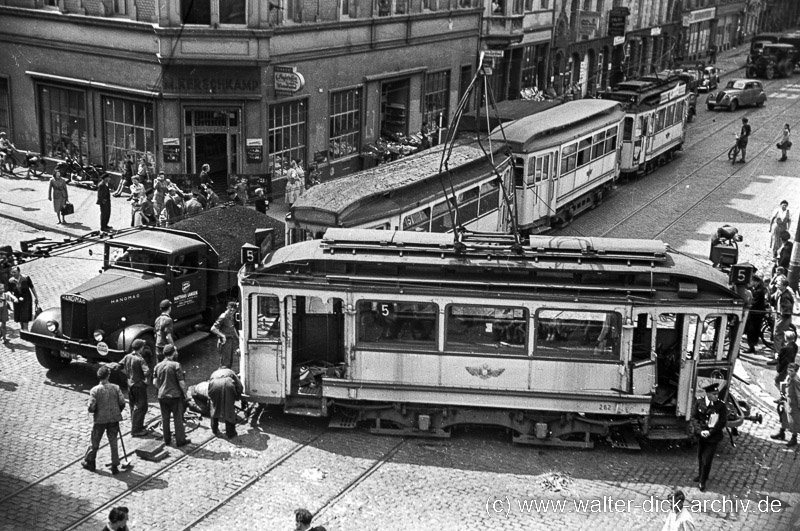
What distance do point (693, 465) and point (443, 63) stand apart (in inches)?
1151

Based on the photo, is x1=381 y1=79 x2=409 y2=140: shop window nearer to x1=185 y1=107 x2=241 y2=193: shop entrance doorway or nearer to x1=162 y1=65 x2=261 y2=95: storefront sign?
x1=185 y1=107 x2=241 y2=193: shop entrance doorway

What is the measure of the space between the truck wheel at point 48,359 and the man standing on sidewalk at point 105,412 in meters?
3.95

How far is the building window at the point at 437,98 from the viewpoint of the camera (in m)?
42.1

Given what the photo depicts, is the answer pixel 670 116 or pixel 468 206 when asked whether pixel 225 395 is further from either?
pixel 670 116

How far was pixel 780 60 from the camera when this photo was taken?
69.2 meters

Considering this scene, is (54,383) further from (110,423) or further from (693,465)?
(693,465)

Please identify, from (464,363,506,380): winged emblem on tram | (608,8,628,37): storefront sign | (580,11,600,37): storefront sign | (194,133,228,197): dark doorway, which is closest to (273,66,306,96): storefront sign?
(194,133,228,197): dark doorway

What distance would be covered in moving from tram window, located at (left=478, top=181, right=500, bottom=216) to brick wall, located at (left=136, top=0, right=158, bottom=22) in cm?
1213

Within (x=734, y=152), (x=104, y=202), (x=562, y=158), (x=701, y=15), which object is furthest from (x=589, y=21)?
(x=104, y=202)

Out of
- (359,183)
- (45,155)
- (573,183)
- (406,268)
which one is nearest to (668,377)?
(406,268)

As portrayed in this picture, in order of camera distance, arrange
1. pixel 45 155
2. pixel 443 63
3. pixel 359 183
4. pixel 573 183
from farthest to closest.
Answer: pixel 443 63 → pixel 45 155 → pixel 573 183 → pixel 359 183

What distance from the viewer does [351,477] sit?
15.2m

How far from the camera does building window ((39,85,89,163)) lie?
33.8 meters

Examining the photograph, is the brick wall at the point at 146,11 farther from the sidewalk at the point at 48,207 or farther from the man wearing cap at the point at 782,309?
the man wearing cap at the point at 782,309
